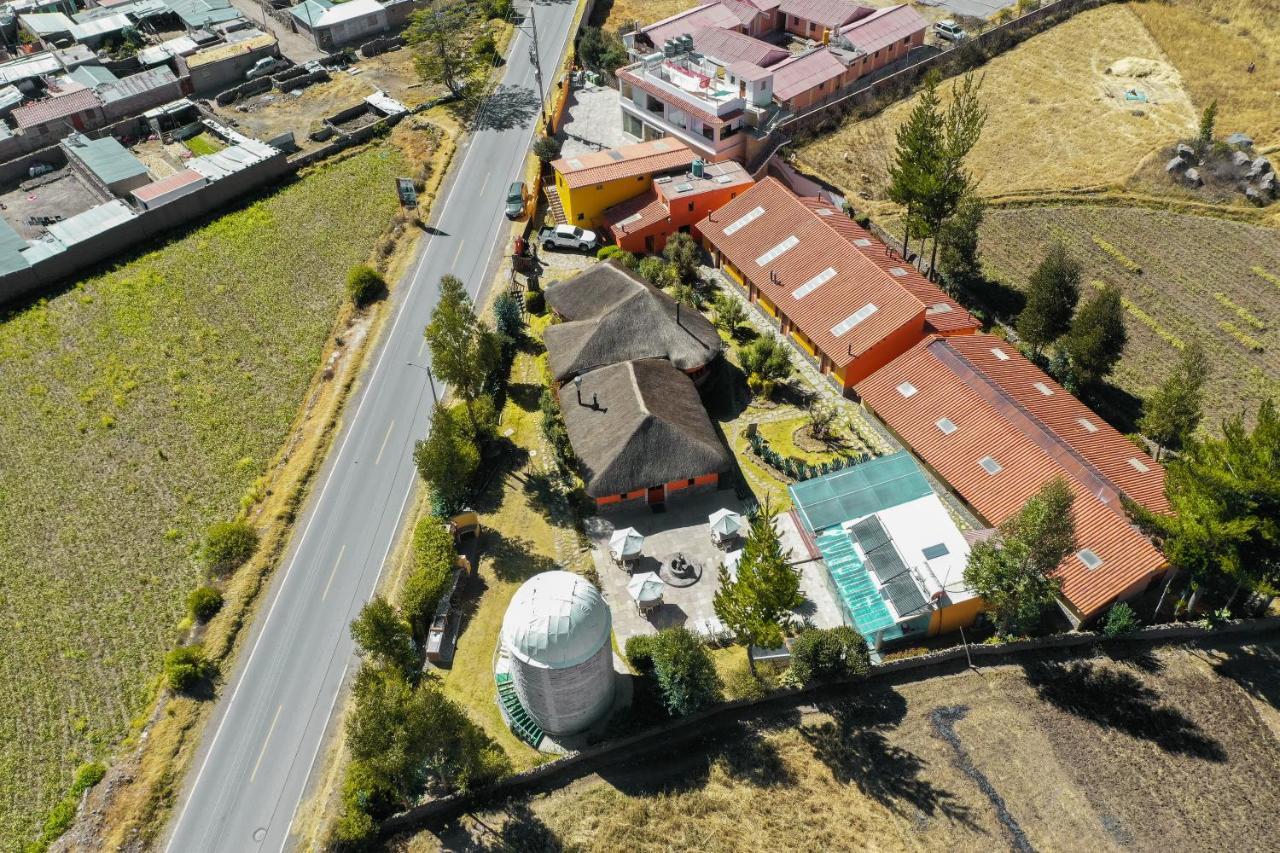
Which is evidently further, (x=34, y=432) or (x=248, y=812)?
(x=34, y=432)

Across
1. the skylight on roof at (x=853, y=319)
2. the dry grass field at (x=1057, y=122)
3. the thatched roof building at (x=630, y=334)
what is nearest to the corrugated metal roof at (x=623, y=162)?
the dry grass field at (x=1057, y=122)

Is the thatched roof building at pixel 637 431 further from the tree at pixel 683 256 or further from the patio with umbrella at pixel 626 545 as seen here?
the tree at pixel 683 256

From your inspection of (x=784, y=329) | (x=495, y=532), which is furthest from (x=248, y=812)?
(x=784, y=329)

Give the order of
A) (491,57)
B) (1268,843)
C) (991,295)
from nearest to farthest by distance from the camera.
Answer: (1268,843) < (991,295) < (491,57)

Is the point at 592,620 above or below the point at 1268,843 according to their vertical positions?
above

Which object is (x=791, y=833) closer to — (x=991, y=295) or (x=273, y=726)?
(x=273, y=726)

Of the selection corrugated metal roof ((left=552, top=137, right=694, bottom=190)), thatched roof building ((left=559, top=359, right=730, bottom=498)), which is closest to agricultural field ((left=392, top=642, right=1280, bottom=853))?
thatched roof building ((left=559, top=359, right=730, bottom=498))

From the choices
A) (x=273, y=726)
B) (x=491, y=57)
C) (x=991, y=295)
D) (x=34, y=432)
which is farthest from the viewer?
(x=491, y=57)
